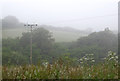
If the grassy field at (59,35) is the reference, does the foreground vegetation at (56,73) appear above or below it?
below

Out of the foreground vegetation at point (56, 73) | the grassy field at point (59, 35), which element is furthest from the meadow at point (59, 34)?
the foreground vegetation at point (56, 73)

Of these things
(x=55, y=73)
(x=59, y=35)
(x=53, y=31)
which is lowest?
(x=55, y=73)

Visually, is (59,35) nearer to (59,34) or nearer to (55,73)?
(59,34)

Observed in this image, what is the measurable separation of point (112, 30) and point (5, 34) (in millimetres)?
2768

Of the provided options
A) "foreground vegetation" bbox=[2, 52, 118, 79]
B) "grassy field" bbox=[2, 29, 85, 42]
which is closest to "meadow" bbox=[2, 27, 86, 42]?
"grassy field" bbox=[2, 29, 85, 42]

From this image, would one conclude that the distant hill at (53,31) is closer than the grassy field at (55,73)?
No

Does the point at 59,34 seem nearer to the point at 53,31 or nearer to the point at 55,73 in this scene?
the point at 53,31

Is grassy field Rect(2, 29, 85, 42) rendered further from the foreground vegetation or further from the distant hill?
the foreground vegetation

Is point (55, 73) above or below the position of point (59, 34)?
below

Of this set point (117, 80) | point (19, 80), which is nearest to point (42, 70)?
point (19, 80)

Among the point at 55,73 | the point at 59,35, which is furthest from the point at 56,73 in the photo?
the point at 59,35

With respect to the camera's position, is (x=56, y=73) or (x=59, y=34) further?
(x=59, y=34)

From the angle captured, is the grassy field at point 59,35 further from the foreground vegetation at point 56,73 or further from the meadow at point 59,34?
the foreground vegetation at point 56,73

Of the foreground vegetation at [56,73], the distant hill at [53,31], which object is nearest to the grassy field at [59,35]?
the distant hill at [53,31]
